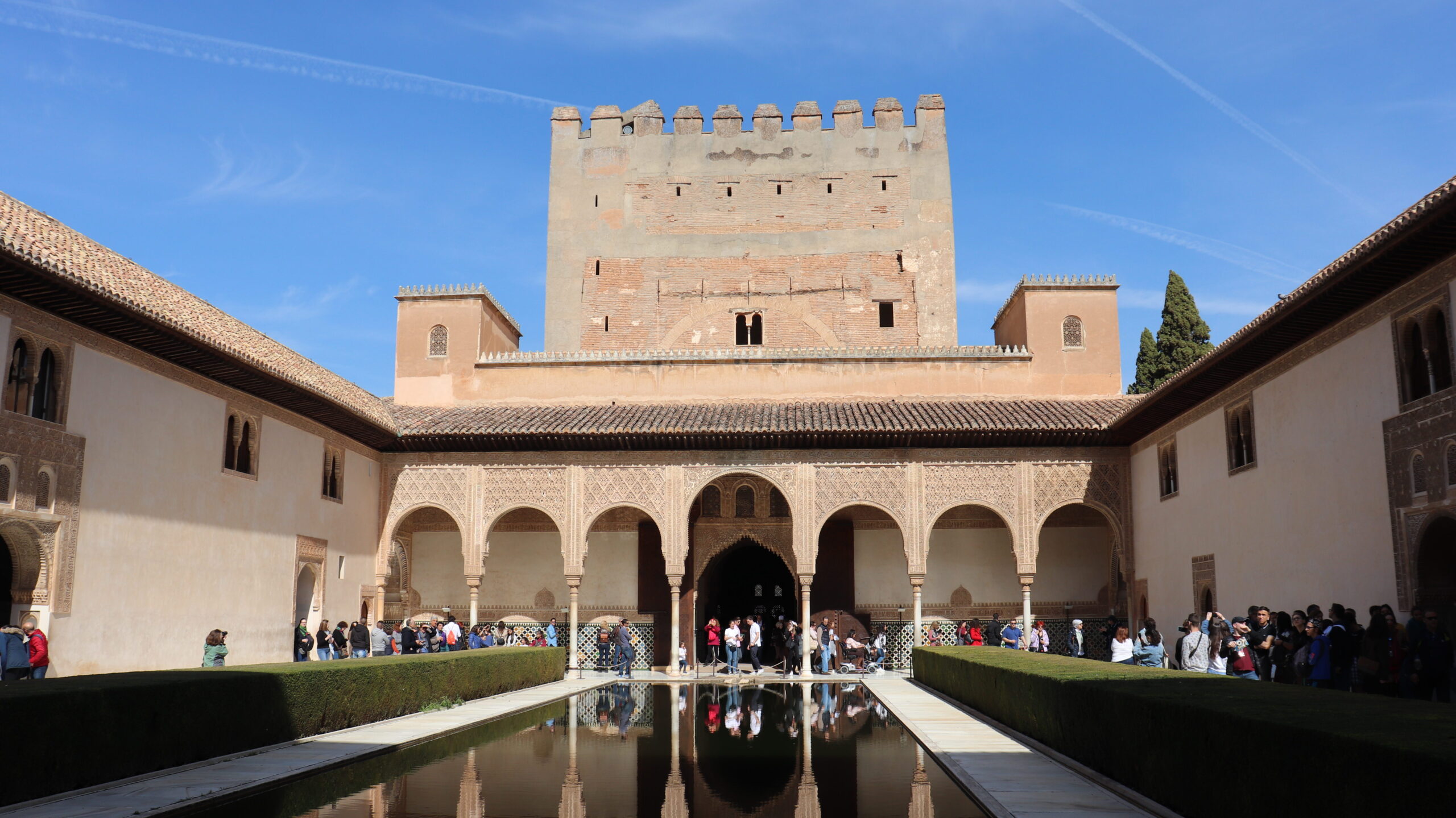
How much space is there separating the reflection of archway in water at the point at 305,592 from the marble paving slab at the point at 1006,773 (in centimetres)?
976

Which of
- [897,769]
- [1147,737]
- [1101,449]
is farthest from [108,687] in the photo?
[1101,449]

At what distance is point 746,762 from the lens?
8.97 metres

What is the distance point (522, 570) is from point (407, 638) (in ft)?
14.9

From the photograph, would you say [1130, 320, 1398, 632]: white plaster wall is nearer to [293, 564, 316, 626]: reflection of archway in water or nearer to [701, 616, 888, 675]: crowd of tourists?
[701, 616, 888, 675]: crowd of tourists

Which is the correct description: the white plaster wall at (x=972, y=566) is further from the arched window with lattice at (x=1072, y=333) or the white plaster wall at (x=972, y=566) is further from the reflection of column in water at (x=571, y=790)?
the reflection of column in water at (x=571, y=790)

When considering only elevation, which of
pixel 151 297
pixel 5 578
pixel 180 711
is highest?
pixel 151 297

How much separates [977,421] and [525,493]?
7.82 metres

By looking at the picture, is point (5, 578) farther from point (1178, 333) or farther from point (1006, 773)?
point (1178, 333)

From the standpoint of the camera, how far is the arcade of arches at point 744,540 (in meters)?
19.8

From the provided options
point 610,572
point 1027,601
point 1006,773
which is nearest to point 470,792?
point 1006,773

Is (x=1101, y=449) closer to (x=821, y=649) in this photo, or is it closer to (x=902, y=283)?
(x=821, y=649)

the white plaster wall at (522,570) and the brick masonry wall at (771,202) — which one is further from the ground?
the brick masonry wall at (771,202)

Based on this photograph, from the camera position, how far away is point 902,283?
2923 cm

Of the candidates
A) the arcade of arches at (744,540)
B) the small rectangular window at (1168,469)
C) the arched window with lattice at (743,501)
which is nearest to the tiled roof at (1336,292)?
the small rectangular window at (1168,469)
